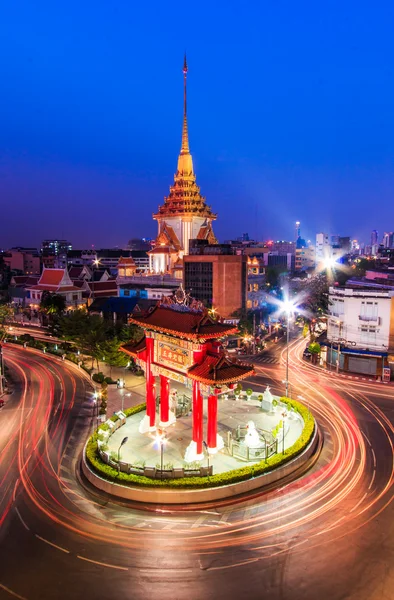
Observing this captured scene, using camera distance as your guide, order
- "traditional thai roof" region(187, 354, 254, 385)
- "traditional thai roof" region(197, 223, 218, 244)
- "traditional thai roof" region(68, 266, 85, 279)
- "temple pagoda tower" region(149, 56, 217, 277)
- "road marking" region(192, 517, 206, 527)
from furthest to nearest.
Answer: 1. "traditional thai roof" region(197, 223, 218, 244)
2. "temple pagoda tower" region(149, 56, 217, 277)
3. "traditional thai roof" region(68, 266, 85, 279)
4. "traditional thai roof" region(187, 354, 254, 385)
5. "road marking" region(192, 517, 206, 527)

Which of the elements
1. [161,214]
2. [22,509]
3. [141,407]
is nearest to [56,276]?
[161,214]

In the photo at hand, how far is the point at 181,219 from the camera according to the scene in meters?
89.4

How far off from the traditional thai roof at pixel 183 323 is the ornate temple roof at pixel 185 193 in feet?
213

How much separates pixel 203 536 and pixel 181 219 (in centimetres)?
7691

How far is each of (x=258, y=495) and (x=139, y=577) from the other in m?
7.45

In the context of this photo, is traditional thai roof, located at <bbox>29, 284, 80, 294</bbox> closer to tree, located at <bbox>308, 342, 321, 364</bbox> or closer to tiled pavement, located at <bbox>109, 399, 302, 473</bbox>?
tree, located at <bbox>308, 342, 321, 364</bbox>

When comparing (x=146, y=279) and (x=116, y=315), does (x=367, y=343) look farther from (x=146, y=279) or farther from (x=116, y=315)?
(x=146, y=279)

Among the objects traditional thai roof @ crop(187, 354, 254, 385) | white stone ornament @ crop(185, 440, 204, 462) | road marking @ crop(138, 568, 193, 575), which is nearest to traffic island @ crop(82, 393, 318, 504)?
white stone ornament @ crop(185, 440, 204, 462)

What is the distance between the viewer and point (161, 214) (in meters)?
92.5

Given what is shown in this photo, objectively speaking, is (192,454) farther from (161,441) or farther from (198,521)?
(198,521)

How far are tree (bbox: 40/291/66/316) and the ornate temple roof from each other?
1313 inches

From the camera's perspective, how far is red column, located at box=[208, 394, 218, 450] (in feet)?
76.7

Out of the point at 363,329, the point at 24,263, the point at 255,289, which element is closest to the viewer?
the point at 363,329

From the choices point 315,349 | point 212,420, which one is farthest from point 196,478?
point 315,349
